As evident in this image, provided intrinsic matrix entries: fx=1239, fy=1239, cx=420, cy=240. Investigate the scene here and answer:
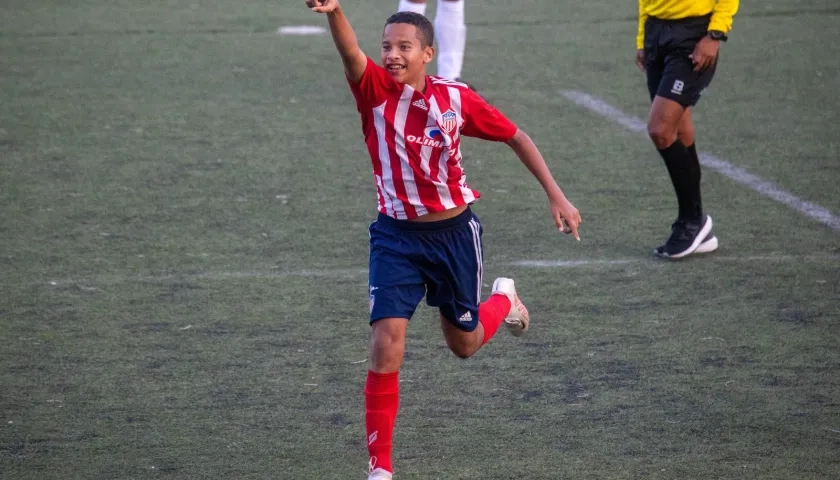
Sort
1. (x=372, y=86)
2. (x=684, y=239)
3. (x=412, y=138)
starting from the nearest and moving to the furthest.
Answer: (x=372, y=86), (x=412, y=138), (x=684, y=239)

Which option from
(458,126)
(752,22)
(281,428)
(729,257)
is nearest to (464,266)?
(458,126)

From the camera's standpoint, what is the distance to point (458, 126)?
416cm

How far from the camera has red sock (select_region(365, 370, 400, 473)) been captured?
3.79 m

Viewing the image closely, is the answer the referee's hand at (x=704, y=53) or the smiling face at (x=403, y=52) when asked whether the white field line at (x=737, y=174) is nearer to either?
the referee's hand at (x=704, y=53)

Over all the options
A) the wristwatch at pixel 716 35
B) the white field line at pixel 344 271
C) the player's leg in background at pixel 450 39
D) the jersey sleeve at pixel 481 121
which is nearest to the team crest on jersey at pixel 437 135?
the jersey sleeve at pixel 481 121

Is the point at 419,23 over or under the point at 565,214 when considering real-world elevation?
over

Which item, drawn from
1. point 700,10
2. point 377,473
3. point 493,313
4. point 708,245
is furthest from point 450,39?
point 377,473

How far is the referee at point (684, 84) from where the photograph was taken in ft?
20.5

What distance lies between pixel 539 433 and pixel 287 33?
9.29 m

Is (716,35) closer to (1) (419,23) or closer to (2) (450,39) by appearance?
(1) (419,23)

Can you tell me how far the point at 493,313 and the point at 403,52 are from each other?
111 cm

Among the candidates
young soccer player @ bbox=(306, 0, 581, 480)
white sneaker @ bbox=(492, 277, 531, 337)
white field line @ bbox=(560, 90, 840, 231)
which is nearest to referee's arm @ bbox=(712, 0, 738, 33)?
white field line @ bbox=(560, 90, 840, 231)

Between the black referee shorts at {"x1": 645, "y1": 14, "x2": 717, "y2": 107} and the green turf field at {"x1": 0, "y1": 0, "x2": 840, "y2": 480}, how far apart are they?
797 millimetres

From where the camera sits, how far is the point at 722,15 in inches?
247
